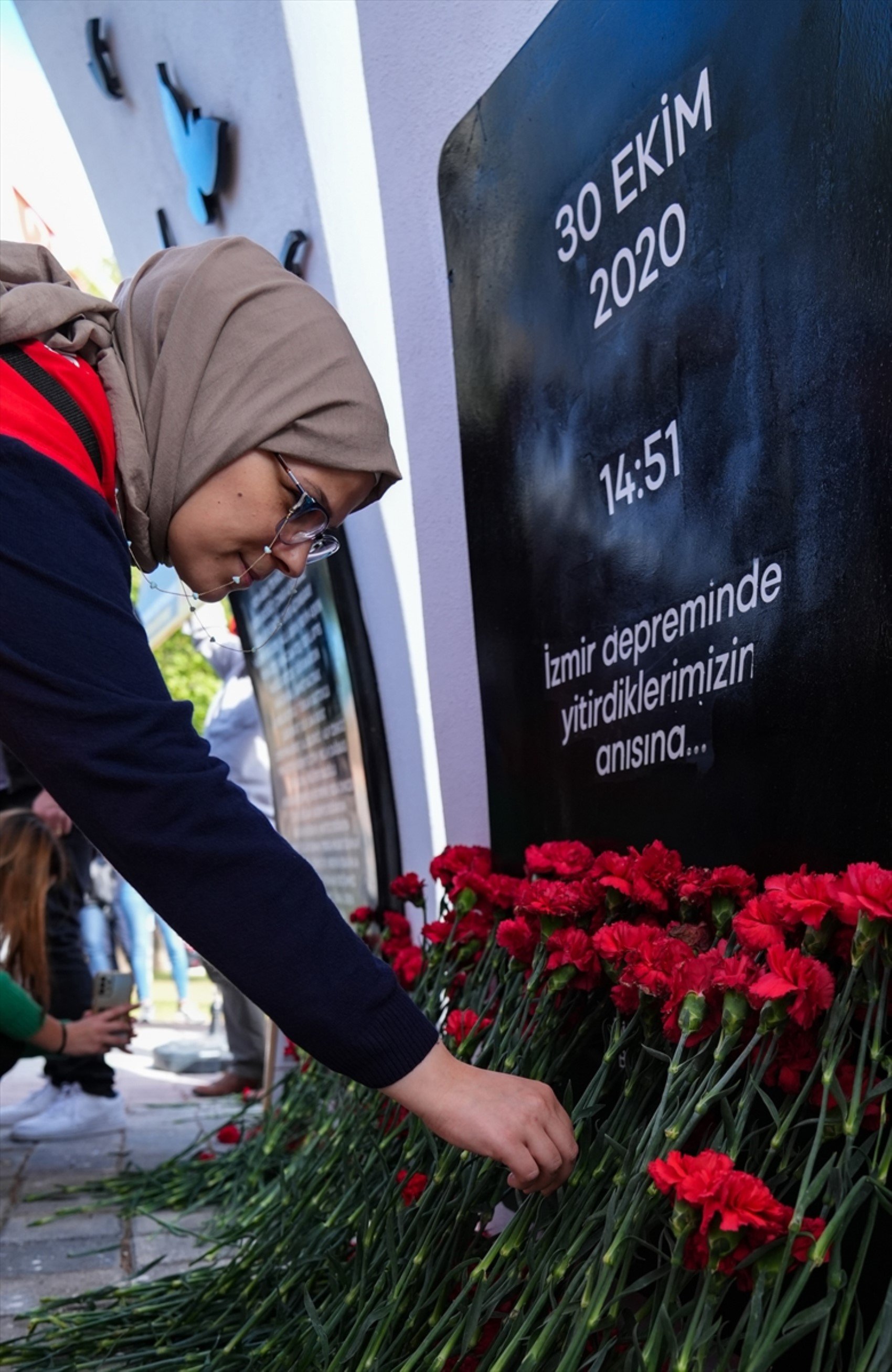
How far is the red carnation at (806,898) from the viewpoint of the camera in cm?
117

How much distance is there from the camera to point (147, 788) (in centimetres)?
125

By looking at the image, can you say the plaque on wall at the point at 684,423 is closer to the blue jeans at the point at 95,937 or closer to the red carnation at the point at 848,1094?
the red carnation at the point at 848,1094

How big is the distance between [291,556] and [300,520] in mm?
46

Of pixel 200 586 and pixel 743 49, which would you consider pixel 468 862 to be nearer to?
pixel 200 586

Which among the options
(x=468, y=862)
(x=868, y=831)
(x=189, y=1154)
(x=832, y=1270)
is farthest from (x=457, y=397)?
(x=189, y=1154)

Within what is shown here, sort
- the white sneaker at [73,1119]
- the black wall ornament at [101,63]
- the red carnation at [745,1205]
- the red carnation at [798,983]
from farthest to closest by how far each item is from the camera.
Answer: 1. the white sneaker at [73,1119]
2. the black wall ornament at [101,63]
3. the red carnation at [798,983]
4. the red carnation at [745,1205]

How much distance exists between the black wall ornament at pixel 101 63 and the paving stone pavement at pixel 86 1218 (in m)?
3.23

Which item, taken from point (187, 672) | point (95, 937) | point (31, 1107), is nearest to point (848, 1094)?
point (31, 1107)

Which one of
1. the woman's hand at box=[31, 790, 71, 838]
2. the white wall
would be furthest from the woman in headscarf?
the woman's hand at box=[31, 790, 71, 838]

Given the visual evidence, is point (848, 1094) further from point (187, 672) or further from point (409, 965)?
point (187, 672)

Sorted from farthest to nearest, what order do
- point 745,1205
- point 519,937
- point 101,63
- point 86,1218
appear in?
point 101,63 < point 86,1218 < point 519,937 < point 745,1205

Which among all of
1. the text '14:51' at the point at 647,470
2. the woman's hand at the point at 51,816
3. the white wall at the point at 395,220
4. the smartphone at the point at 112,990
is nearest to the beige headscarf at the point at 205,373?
the text '14:51' at the point at 647,470

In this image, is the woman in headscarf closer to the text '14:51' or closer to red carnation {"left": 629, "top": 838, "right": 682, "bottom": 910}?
red carnation {"left": 629, "top": 838, "right": 682, "bottom": 910}

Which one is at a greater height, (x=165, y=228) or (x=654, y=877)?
(x=165, y=228)
